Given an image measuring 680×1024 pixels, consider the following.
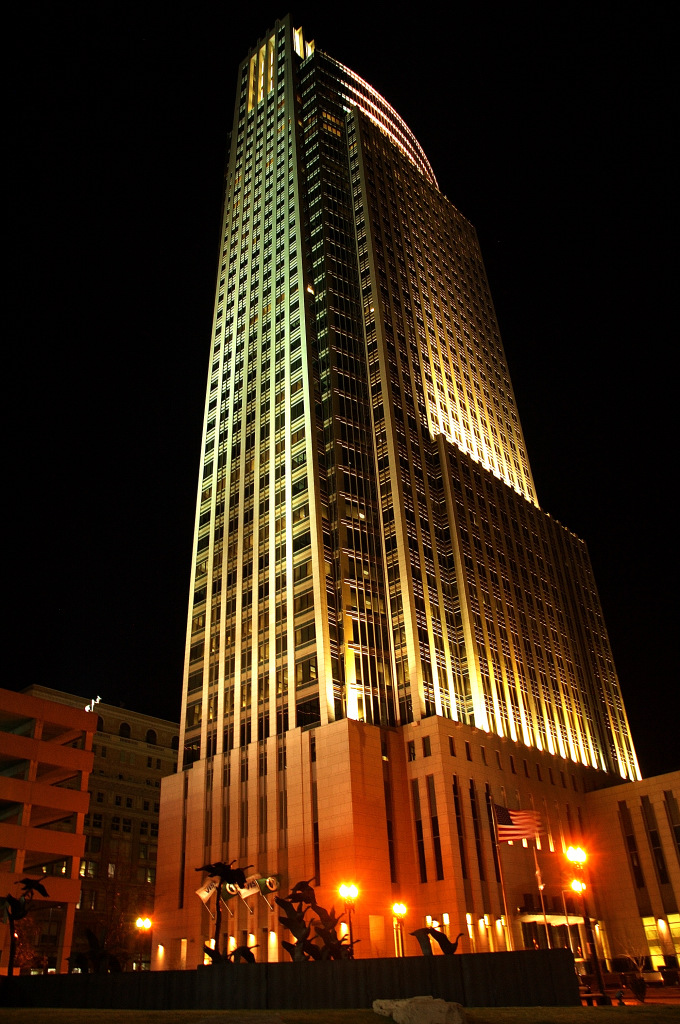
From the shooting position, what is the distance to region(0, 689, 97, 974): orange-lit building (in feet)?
188

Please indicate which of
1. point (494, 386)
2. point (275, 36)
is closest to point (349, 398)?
point (494, 386)

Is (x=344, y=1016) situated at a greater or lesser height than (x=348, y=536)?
lesser

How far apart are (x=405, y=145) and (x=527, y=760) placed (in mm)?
100046

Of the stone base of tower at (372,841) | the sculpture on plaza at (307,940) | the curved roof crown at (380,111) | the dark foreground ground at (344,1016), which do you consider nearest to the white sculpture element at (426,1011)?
the dark foreground ground at (344,1016)

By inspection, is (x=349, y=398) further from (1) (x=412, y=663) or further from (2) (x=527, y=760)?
(2) (x=527, y=760)

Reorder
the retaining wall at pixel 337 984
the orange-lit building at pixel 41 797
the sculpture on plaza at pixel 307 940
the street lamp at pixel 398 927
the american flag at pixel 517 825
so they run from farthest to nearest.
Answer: the street lamp at pixel 398 927, the orange-lit building at pixel 41 797, the american flag at pixel 517 825, the sculpture on plaza at pixel 307 940, the retaining wall at pixel 337 984

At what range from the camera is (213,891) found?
65.5 m

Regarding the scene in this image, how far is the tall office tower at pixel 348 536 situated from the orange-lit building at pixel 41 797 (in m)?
12.8

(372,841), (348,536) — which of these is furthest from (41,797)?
(348,536)

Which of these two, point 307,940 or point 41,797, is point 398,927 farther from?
point 41,797

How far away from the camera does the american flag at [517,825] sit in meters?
52.8

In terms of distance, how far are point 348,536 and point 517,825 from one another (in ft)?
109

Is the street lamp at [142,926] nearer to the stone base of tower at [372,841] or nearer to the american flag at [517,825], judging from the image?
the stone base of tower at [372,841]

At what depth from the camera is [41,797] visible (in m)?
60.0
